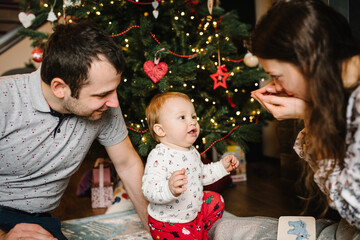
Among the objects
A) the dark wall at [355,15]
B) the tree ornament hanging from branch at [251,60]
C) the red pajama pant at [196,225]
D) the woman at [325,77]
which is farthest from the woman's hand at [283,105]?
the tree ornament hanging from branch at [251,60]

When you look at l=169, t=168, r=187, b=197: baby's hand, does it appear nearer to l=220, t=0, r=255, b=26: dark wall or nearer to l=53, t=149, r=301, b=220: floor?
l=53, t=149, r=301, b=220: floor

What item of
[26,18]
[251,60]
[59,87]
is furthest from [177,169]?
[26,18]

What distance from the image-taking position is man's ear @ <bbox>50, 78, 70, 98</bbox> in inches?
50.3

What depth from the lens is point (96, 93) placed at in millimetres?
1300

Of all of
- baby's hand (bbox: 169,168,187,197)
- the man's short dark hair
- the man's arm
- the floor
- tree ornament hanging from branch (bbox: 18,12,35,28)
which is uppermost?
tree ornament hanging from branch (bbox: 18,12,35,28)

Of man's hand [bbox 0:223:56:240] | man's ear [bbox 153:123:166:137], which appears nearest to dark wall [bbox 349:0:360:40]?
man's ear [bbox 153:123:166:137]

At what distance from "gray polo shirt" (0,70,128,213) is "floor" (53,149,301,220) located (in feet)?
2.56

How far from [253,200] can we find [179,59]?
1060mm

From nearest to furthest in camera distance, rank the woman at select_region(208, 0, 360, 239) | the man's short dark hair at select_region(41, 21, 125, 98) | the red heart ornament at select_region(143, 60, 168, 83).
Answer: the woman at select_region(208, 0, 360, 239)
the man's short dark hair at select_region(41, 21, 125, 98)
the red heart ornament at select_region(143, 60, 168, 83)

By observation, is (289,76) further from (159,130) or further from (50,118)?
(50,118)

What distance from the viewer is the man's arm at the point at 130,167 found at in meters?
1.66

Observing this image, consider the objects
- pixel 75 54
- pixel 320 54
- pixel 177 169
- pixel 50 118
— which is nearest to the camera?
pixel 320 54

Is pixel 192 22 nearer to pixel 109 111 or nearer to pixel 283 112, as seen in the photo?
pixel 109 111

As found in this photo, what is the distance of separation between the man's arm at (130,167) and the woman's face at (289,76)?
84cm
